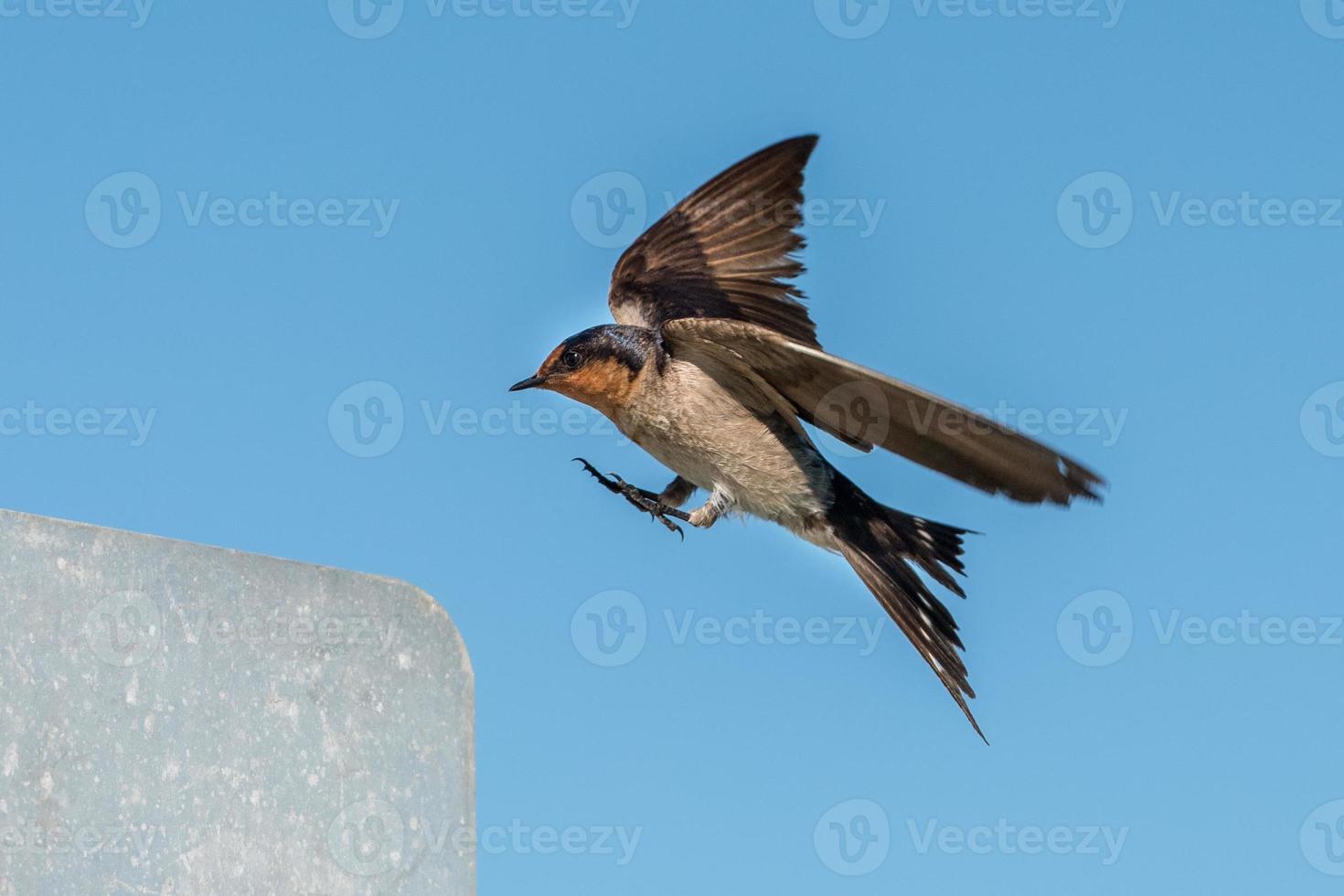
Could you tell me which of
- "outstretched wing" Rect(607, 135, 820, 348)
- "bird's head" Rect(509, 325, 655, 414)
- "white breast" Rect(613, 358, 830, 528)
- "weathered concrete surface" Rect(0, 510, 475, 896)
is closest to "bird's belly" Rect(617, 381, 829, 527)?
"white breast" Rect(613, 358, 830, 528)

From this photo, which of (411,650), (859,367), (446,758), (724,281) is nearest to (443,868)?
(446,758)

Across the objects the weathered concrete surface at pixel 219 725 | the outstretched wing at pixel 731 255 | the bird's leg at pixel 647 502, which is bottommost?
the weathered concrete surface at pixel 219 725

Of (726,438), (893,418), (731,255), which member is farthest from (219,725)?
(731,255)

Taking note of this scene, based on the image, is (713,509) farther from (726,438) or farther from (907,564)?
(907,564)

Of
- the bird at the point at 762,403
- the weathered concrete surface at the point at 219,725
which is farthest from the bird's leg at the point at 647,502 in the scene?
the weathered concrete surface at the point at 219,725

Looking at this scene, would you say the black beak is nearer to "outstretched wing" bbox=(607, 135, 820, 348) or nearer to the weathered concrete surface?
"outstretched wing" bbox=(607, 135, 820, 348)

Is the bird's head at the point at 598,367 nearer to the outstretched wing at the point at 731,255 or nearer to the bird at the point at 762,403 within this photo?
the bird at the point at 762,403
